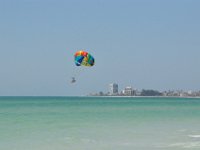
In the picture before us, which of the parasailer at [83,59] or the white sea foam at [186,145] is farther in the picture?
the parasailer at [83,59]

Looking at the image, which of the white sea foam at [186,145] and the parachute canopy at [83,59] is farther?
the parachute canopy at [83,59]

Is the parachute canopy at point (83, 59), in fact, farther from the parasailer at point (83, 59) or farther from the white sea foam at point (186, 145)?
the white sea foam at point (186, 145)

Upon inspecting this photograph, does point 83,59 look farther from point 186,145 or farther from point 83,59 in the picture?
point 186,145

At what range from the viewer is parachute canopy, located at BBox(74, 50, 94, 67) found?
23906 mm

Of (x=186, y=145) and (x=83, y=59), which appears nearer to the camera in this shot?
(x=186, y=145)

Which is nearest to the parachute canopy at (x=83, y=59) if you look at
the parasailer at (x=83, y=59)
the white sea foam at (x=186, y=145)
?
the parasailer at (x=83, y=59)

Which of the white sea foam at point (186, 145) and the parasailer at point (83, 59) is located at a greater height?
the parasailer at point (83, 59)

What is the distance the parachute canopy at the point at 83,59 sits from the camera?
23.9 meters

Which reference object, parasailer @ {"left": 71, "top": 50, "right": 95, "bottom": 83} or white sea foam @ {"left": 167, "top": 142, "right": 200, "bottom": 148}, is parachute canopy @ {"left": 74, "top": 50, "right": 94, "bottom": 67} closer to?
parasailer @ {"left": 71, "top": 50, "right": 95, "bottom": 83}

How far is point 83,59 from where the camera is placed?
78.9 feet

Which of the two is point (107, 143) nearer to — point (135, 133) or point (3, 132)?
point (135, 133)

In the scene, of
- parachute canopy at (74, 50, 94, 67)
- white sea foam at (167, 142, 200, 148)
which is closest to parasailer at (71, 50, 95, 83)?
parachute canopy at (74, 50, 94, 67)

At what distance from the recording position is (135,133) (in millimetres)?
21906

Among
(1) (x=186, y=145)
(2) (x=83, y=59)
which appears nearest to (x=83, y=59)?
(2) (x=83, y=59)
